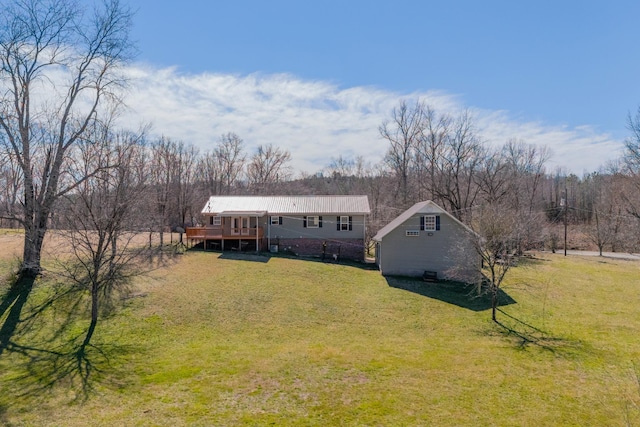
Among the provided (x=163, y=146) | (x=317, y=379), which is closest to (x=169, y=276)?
(x=317, y=379)

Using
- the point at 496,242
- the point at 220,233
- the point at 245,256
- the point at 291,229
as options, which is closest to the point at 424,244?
the point at 496,242

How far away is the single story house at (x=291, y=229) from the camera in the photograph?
27.8m

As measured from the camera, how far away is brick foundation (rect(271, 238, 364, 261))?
1095 inches

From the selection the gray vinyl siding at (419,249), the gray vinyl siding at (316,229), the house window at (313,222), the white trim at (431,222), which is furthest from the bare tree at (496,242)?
the house window at (313,222)

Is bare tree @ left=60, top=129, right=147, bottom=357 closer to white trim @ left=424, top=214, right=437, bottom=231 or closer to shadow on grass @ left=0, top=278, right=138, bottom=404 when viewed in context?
shadow on grass @ left=0, top=278, right=138, bottom=404

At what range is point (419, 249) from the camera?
23.2 meters

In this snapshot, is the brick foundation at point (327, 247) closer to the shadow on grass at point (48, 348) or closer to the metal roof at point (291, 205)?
the metal roof at point (291, 205)

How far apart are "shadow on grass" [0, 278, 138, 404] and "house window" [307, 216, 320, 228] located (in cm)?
1634

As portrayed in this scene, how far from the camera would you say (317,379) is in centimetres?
981

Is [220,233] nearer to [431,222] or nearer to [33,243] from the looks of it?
[33,243]

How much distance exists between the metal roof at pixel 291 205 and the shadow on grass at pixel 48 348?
47.8 ft

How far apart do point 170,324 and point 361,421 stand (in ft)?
28.8

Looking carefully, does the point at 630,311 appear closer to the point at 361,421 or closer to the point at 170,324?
the point at 361,421

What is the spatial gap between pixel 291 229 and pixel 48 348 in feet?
61.2
